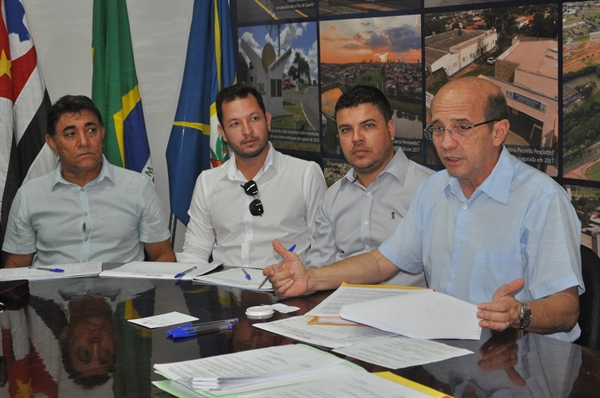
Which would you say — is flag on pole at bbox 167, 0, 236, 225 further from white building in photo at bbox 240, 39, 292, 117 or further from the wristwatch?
the wristwatch

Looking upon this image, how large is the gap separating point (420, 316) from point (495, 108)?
777mm

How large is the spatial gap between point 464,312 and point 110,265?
1.54m

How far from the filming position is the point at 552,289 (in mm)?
1883

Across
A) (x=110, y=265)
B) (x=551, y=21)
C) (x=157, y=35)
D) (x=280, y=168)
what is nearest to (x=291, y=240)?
(x=280, y=168)

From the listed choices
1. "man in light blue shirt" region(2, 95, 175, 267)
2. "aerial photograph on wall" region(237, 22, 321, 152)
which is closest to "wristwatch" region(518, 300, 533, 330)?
"man in light blue shirt" region(2, 95, 175, 267)

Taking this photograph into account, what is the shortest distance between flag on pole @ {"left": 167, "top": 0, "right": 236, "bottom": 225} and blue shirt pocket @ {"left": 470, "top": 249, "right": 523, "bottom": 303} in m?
2.27

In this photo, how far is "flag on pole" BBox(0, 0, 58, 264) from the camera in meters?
3.78

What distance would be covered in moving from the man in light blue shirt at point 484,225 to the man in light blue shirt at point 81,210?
1.35 meters

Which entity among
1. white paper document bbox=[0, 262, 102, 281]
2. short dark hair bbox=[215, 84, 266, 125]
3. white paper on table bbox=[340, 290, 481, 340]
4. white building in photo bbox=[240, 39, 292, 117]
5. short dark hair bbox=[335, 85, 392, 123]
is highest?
white building in photo bbox=[240, 39, 292, 117]

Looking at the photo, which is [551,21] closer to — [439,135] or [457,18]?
[457,18]

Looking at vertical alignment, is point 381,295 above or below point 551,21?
below

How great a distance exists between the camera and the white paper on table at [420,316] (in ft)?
5.34

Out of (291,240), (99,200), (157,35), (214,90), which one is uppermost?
(157,35)

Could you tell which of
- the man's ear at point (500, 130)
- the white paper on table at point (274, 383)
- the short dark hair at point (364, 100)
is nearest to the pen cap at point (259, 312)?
the white paper on table at point (274, 383)
